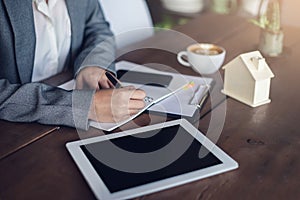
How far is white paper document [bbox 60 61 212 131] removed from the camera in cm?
111

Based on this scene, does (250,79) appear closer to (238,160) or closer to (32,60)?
(238,160)

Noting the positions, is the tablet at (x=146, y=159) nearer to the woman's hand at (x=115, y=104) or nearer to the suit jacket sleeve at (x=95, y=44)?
the woman's hand at (x=115, y=104)

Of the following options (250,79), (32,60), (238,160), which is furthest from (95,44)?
(238,160)

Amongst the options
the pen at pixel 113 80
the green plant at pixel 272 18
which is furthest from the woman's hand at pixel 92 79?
the green plant at pixel 272 18

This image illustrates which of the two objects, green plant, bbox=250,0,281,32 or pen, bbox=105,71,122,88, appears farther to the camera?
green plant, bbox=250,0,281,32

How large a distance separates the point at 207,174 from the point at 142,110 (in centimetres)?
29

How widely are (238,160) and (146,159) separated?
20cm

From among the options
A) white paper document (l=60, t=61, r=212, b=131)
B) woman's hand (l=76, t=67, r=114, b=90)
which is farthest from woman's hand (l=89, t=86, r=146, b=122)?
woman's hand (l=76, t=67, r=114, b=90)

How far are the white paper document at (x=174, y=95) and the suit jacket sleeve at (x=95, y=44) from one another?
0.07m

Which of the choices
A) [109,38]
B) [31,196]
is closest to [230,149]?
[31,196]

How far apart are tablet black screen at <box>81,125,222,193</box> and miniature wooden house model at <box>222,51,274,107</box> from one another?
248mm

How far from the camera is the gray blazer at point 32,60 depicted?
1042mm

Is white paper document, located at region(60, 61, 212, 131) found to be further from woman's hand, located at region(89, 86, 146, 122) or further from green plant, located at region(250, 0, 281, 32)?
green plant, located at region(250, 0, 281, 32)

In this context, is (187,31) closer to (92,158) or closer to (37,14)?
(37,14)
